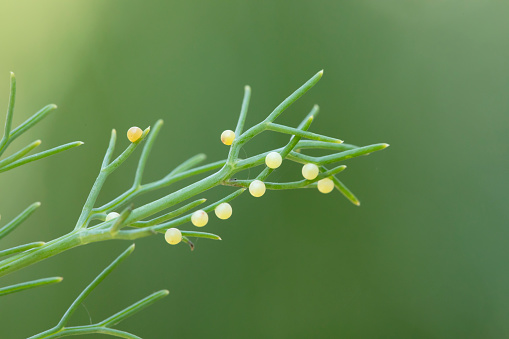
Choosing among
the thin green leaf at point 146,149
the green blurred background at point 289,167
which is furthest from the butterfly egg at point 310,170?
the green blurred background at point 289,167

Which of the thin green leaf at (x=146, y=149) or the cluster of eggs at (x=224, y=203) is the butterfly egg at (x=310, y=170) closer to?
the cluster of eggs at (x=224, y=203)

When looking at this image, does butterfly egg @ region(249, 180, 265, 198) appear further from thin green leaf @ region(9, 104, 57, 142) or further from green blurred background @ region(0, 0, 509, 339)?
green blurred background @ region(0, 0, 509, 339)

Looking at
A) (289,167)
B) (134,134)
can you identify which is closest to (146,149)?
(134,134)

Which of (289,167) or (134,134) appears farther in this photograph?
(289,167)

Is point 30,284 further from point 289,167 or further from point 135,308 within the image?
point 289,167

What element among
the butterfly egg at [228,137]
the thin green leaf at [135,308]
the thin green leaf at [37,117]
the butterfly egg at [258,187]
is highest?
the thin green leaf at [37,117]

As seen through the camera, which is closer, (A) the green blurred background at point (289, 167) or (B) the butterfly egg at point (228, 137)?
(B) the butterfly egg at point (228, 137)

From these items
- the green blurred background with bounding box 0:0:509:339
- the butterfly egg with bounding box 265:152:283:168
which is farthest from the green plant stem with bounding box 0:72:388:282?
the green blurred background with bounding box 0:0:509:339

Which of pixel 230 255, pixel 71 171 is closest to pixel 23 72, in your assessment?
pixel 71 171
